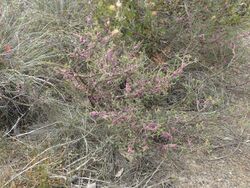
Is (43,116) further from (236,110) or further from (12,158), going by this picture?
(236,110)

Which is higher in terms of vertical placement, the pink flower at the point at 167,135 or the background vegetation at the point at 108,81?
the background vegetation at the point at 108,81

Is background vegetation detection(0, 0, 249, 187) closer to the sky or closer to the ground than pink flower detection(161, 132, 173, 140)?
closer to the sky

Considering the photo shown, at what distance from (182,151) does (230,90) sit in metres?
0.77

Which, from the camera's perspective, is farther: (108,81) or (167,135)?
(108,81)

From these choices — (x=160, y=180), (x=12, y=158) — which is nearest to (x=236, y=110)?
(x=160, y=180)

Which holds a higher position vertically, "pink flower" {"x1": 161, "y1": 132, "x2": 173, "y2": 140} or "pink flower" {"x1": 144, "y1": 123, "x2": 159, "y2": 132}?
"pink flower" {"x1": 144, "y1": 123, "x2": 159, "y2": 132}

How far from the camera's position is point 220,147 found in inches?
101

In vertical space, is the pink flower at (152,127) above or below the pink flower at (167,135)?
above

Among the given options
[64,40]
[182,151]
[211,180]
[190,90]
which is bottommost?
[211,180]

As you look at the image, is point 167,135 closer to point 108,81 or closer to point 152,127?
point 152,127

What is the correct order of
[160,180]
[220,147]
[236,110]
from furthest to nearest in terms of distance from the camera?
1. [236,110]
2. [220,147]
3. [160,180]

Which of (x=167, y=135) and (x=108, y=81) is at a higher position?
(x=108, y=81)

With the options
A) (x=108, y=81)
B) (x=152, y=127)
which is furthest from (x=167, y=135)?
(x=108, y=81)

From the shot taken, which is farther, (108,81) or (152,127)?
(108,81)
